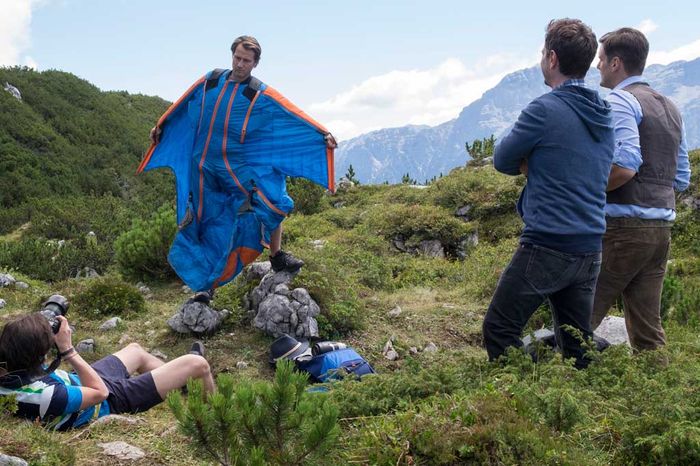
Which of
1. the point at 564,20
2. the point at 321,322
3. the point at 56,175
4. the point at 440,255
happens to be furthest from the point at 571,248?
the point at 56,175

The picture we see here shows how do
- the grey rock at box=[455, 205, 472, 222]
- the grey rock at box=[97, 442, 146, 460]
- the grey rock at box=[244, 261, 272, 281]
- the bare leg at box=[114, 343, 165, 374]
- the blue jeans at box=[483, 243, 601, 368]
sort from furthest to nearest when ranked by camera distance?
the grey rock at box=[455, 205, 472, 222], the grey rock at box=[244, 261, 272, 281], the bare leg at box=[114, 343, 165, 374], the blue jeans at box=[483, 243, 601, 368], the grey rock at box=[97, 442, 146, 460]

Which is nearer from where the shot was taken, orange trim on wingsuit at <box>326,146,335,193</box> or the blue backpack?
the blue backpack

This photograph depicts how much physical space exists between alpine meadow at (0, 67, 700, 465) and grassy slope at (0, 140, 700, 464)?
1 centimetres

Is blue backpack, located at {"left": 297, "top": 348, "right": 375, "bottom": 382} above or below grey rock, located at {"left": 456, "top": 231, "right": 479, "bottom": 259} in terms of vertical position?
above

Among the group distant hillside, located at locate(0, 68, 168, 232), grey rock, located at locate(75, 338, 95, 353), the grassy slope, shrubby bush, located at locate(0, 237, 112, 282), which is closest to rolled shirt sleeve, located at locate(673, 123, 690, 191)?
the grassy slope

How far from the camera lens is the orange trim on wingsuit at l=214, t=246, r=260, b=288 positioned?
5.75 m

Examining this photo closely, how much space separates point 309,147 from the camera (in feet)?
19.0

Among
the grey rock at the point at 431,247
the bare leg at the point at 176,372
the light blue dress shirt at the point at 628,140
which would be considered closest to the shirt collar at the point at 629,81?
the light blue dress shirt at the point at 628,140

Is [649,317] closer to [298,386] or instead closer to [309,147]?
[298,386]

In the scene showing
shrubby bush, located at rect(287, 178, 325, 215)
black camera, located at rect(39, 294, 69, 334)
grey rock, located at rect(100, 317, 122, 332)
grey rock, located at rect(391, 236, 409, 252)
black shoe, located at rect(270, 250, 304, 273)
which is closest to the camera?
black camera, located at rect(39, 294, 69, 334)

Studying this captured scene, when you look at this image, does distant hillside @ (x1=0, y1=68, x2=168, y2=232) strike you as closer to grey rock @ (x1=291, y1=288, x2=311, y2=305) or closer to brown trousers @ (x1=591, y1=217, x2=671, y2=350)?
grey rock @ (x1=291, y1=288, x2=311, y2=305)

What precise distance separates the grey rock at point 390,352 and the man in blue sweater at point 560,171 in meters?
2.56

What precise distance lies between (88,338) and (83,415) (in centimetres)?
258

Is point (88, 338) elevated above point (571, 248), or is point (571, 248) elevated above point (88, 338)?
point (571, 248)
